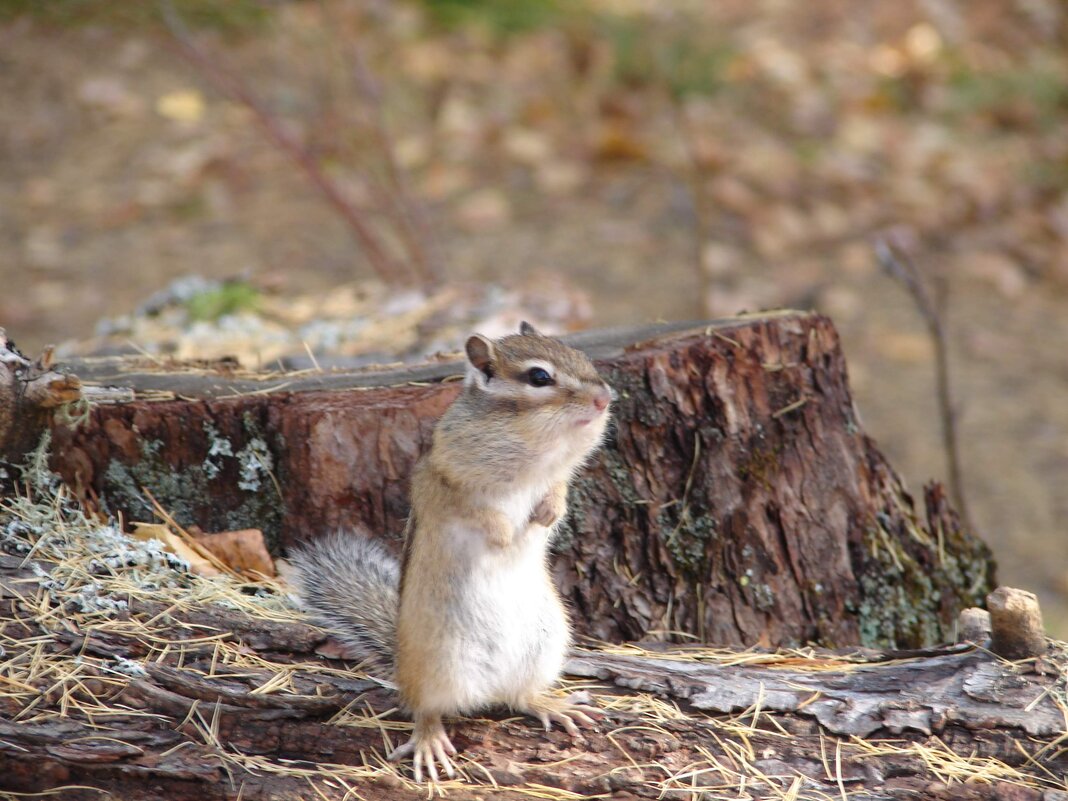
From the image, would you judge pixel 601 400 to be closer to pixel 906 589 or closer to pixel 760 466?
pixel 760 466

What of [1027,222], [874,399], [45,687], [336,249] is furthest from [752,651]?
[1027,222]

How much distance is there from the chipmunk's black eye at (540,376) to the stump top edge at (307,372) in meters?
0.59

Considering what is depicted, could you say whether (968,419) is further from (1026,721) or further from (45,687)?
(45,687)

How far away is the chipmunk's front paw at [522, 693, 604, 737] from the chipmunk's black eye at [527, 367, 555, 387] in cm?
64

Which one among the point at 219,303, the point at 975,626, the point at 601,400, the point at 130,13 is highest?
the point at 130,13

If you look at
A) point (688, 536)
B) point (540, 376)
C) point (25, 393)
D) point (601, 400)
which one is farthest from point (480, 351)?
point (25, 393)

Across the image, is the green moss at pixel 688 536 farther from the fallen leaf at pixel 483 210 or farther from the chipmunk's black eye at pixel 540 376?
the fallen leaf at pixel 483 210

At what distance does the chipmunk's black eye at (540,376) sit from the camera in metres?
2.45

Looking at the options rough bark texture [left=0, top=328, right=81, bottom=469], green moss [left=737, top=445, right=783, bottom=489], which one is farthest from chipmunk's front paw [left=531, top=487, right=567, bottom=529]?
rough bark texture [left=0, top=328, right=81, bottom=469]

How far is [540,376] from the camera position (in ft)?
8.05

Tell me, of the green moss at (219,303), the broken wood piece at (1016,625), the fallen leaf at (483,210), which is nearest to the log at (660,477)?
the broken wood piece at (1016,625)

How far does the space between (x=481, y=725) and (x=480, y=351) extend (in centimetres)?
78

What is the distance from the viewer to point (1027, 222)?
720cm

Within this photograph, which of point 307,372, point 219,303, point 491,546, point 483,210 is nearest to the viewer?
point 491,546
